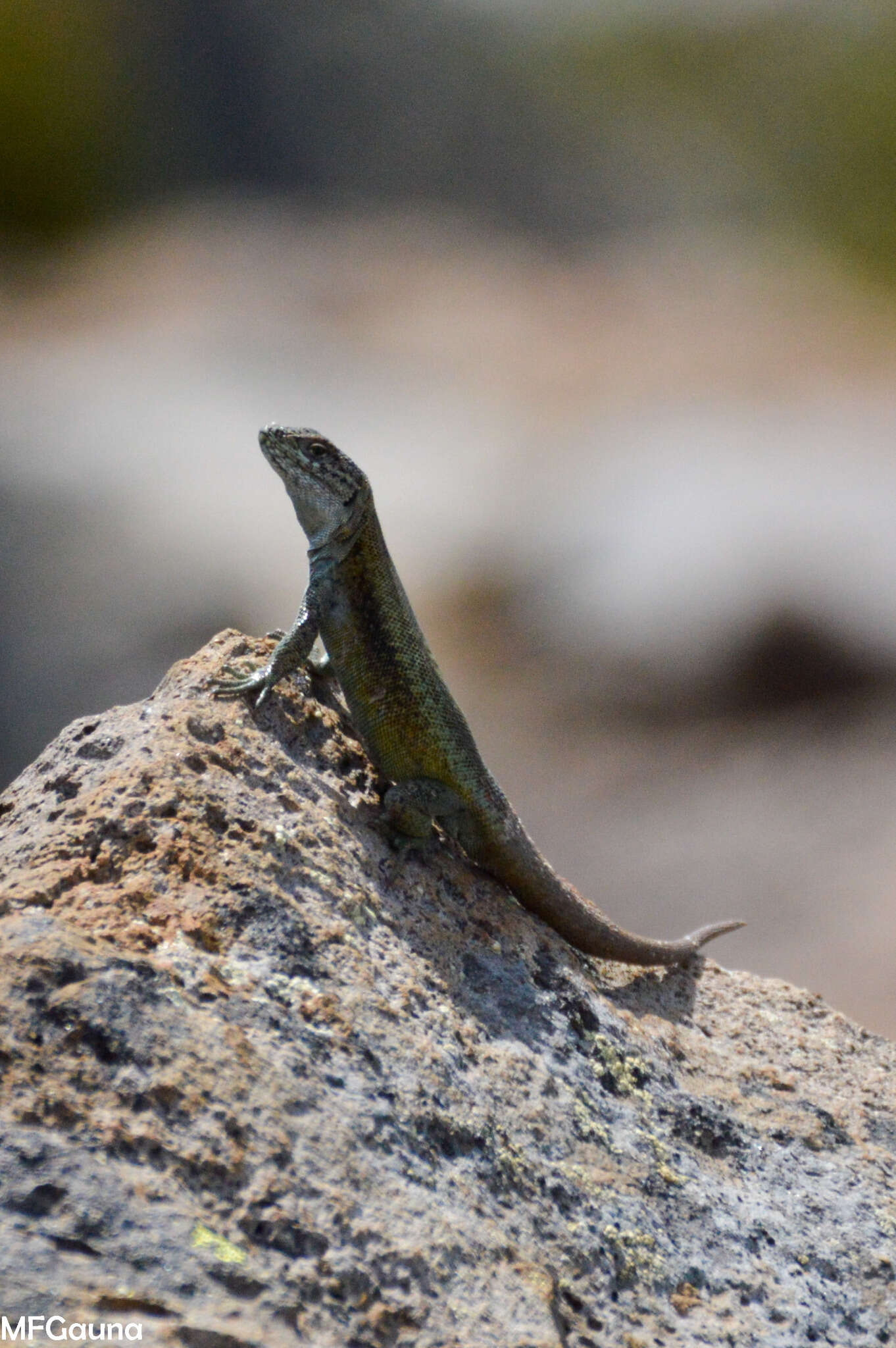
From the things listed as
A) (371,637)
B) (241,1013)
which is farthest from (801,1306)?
(371,637)

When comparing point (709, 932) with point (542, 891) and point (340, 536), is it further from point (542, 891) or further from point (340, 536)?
→ point (340, 536)

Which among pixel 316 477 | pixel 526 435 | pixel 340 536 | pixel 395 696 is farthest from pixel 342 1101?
pixel 526 435

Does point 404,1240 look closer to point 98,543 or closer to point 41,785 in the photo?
point 41,785

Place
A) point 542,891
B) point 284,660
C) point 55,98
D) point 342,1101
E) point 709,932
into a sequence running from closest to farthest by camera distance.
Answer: point 342,1101
point 284,660
point 542,891
point 709,932
point 55,98

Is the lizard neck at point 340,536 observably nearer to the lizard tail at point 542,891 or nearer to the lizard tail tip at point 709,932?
the lizard tail at point 542,891

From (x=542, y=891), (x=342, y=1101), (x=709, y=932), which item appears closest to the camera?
(x=342, y=1101)

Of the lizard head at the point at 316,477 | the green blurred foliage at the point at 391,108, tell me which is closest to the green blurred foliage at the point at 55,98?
the green blurred foliage at the point at 391,108
